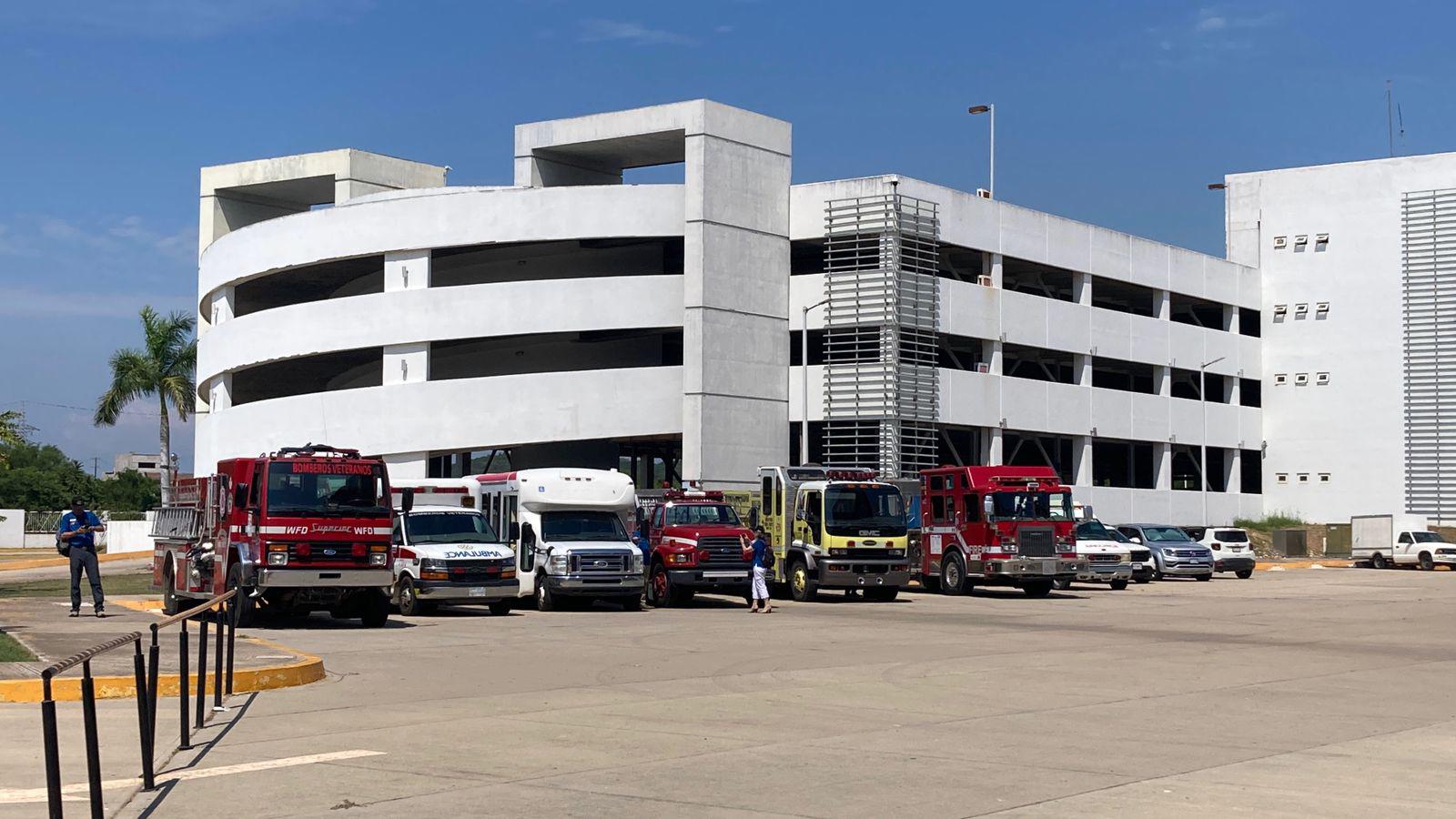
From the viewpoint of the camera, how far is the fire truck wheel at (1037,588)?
3919cm

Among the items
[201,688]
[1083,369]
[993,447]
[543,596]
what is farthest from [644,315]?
[201,688]

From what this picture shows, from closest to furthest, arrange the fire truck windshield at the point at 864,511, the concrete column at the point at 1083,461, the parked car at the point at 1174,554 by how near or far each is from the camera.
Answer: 1. the fire truck windshield at the point at 864,511
2. the parked car at the point at 1174,554
3. the concrete column at the point at 1083,461

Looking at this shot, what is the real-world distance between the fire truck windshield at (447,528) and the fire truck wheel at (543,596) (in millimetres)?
1567

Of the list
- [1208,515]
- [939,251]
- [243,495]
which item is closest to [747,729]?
[243,495]

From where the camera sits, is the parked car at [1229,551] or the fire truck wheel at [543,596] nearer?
the fire truck wheel at [543,596]

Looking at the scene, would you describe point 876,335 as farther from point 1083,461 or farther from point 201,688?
point 201,688

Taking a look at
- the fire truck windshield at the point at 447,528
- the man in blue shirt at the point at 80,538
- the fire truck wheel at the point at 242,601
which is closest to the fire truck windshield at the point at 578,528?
the fire truck windshield at the point at 447,528

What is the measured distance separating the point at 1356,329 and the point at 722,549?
170 feet

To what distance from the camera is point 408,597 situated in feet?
98.6

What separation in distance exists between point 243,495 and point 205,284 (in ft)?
143

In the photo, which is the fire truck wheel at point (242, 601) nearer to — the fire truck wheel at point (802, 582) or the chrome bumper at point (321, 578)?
the chrome bumper at point (321, 578)

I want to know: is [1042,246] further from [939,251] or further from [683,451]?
[683,451]

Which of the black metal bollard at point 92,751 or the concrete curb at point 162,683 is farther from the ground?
the black metal bollard at point 92,751

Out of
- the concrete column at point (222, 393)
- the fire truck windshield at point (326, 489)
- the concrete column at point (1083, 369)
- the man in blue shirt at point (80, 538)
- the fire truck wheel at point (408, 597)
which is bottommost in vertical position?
the fire truck wheel at point (408, 597)
